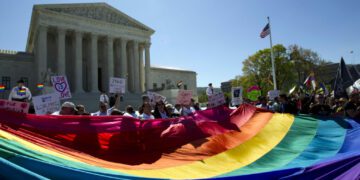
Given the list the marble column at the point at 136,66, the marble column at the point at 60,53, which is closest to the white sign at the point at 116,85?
the marble column at the point at 60,53

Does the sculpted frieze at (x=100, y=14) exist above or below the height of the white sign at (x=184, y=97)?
above

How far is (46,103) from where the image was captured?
25.2ft

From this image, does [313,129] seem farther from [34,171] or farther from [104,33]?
[104,33]

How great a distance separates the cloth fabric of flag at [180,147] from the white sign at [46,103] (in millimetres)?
2728

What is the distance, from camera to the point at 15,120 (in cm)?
462

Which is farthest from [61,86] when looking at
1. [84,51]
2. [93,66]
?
[84,51]

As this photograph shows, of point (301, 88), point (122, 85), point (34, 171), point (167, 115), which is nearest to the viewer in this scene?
point (34, 171)

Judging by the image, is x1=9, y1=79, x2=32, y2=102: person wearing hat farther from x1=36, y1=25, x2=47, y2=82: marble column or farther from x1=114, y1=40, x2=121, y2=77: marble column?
x1=114, y1=40, x2=121, y2=77: marble column

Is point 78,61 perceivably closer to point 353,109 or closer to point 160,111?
point 160,111

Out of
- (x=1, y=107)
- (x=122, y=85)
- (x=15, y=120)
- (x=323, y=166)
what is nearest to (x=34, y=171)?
(x=15, y=120)

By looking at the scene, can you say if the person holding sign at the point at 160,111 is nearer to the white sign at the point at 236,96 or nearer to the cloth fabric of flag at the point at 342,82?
the white sign at the point at 236,96

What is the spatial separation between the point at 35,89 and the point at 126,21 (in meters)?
17.1

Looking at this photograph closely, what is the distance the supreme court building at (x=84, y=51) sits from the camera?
37.5 meters

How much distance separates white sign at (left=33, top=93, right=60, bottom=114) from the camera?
7.49 meters
